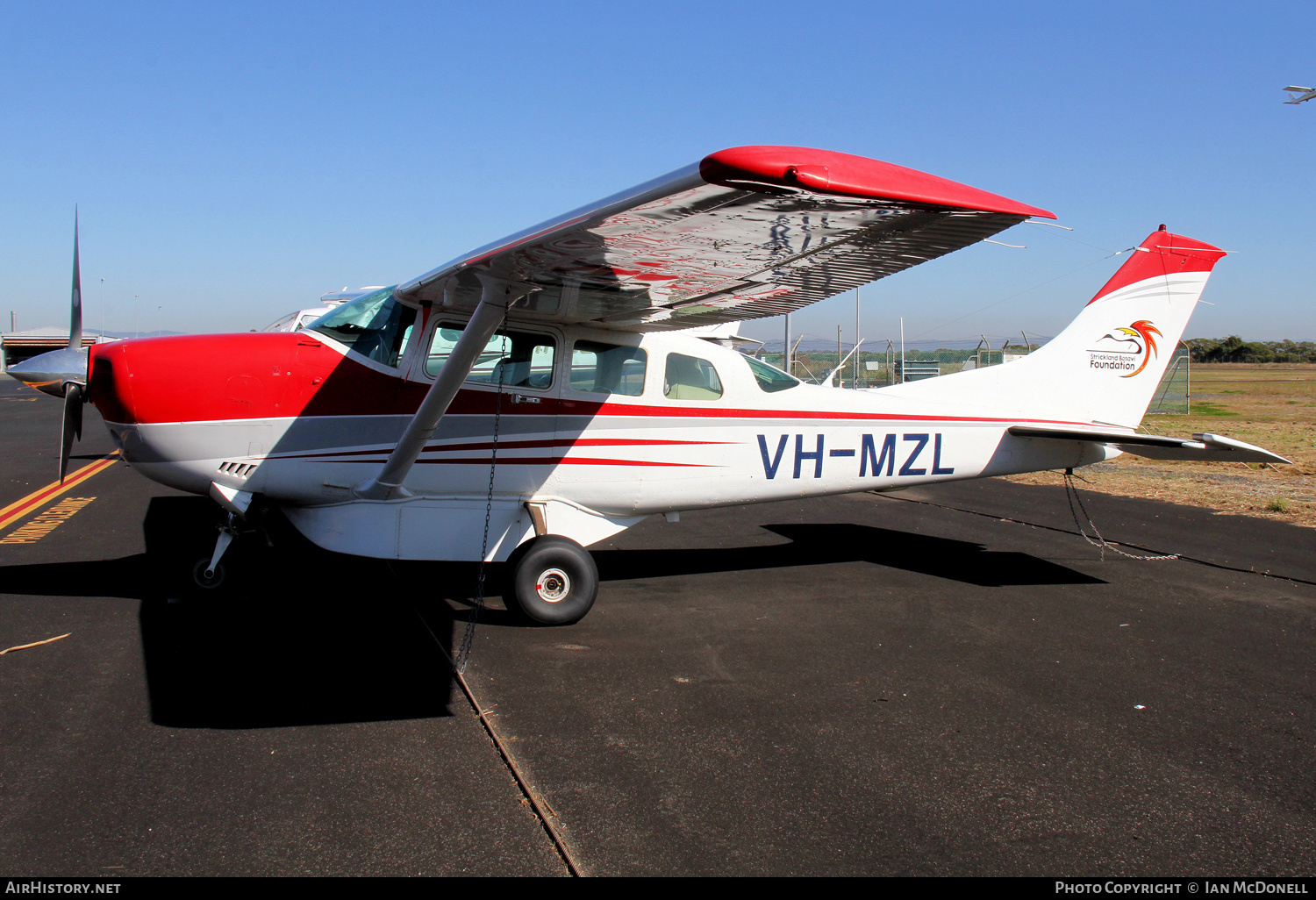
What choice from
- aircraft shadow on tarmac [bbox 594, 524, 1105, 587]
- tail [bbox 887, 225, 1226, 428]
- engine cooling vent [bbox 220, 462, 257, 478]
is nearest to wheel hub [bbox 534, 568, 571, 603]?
Answer: aircraft shadow on tarmac [bbox 594, 524, 1105, 587]

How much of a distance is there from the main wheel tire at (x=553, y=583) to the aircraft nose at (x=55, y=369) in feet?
11.4

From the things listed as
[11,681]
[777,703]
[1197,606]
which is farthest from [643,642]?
[1197,606]

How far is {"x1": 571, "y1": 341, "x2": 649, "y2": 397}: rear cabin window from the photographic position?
6.21 metres

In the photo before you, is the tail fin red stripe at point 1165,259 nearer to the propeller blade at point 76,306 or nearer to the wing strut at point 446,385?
the wing strut at point 446,385

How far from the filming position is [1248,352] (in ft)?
290

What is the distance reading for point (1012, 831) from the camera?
3100 millimetres

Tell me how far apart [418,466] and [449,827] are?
323 cm

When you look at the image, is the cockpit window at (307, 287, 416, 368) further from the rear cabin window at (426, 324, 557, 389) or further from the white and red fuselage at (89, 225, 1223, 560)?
the rear cabin window at (426, 324, 557, 389)

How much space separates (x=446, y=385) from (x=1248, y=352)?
106m

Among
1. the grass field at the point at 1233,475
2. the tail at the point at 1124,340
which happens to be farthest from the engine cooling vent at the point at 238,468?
the grass field at the point at 1233,475

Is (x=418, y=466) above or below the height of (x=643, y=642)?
above

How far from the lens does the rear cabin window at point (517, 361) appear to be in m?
6.04

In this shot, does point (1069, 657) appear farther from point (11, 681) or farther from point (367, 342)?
point (11, 681)

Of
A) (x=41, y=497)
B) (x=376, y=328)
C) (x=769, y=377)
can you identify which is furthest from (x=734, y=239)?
(x=41, y=497)
